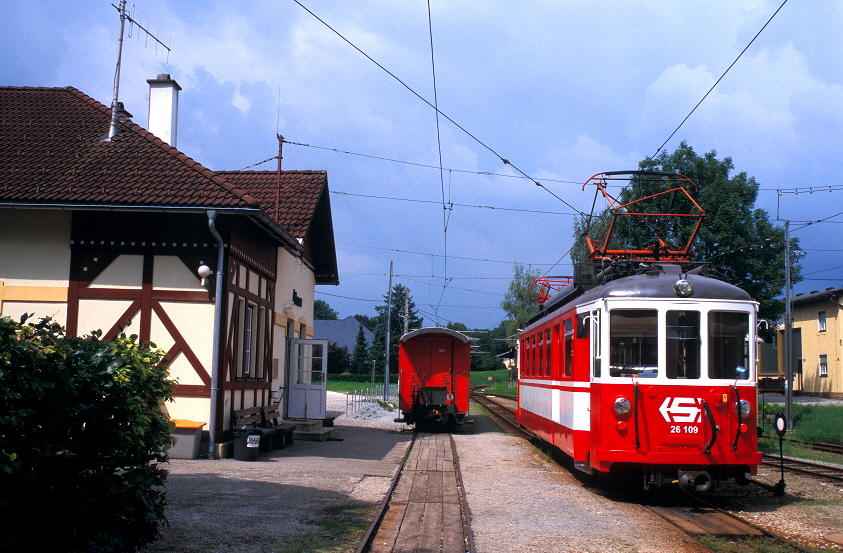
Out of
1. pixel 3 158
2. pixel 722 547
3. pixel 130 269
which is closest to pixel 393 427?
pixel 130 269

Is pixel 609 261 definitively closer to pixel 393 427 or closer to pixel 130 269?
pixel 130 269

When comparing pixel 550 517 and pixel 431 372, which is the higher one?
pixel 431 372

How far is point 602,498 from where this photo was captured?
10.3 m

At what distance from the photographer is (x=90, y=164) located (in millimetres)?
14203

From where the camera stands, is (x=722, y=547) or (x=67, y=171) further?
(x=67, y=171)

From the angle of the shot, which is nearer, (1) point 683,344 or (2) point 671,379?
(2) point 671,379

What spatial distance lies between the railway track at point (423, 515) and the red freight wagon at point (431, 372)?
836cm

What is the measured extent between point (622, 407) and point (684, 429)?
0.75 metres

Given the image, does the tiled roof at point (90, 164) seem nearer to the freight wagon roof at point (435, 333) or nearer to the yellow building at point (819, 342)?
the freight wagon roof at point (435, 333)

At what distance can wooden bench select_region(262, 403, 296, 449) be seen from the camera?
15.6 metres

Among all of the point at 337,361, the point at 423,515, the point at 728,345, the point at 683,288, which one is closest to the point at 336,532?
the point at 423,515

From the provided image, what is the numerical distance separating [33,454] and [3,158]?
1124cm

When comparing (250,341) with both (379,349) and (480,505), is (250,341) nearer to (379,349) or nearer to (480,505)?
(480,505)

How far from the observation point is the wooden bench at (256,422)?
14203 mm
